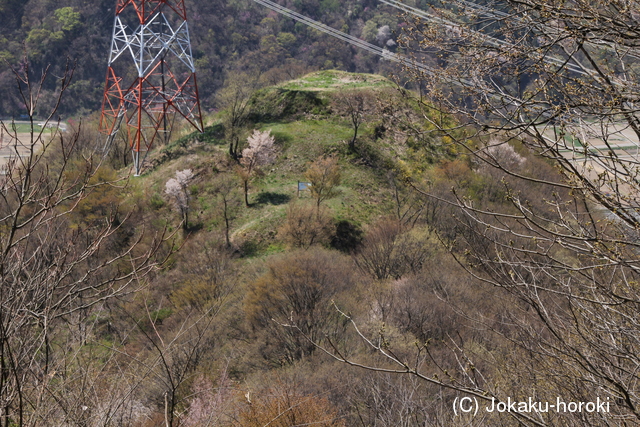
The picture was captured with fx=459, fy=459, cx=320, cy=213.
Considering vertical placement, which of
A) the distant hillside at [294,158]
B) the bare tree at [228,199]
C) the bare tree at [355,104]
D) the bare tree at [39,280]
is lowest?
the bare tree at [228,199]

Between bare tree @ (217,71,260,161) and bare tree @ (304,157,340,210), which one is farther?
bare tree @ (217,71,260,161)

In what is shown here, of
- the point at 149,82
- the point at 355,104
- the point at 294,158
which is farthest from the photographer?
the point at 355,104

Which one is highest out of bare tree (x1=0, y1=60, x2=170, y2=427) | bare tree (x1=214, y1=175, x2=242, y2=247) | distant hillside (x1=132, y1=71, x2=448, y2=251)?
bare tree (x1=0, y1=60, x2=170, y2=427)

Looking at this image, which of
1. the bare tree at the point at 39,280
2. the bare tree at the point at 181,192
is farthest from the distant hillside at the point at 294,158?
the bare tree at the point at 39,280

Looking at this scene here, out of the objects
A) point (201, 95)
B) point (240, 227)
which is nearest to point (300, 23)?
point (201, 95)

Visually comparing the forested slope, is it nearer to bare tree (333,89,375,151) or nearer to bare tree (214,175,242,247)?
bare tree (333,89,375,151)

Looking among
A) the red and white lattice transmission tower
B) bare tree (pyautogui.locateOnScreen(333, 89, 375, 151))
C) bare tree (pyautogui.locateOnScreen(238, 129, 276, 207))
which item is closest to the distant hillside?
bare tree (pyautogui.locateOnScreen(333, 89, 375, 151))

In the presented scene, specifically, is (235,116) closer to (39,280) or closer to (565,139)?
(39,280)

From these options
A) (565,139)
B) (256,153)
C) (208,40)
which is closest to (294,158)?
(256,153)

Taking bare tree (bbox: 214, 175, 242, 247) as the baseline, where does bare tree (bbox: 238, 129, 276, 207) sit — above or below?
above

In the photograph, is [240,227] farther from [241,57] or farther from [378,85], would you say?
[241,57]

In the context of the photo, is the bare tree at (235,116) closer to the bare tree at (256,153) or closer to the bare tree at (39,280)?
the bare tree at (256,153)
